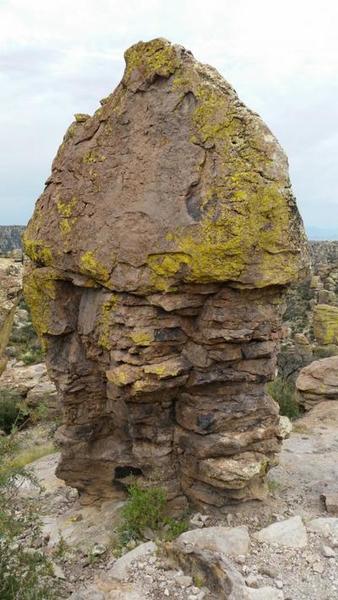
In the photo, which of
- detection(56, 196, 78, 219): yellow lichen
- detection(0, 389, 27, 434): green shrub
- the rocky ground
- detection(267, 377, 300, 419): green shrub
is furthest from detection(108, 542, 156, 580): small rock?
detection(0, 389, 27, 434): green shrub

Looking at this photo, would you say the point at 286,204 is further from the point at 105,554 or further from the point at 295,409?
the point at 295,409

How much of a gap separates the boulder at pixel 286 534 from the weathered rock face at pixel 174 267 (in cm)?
75

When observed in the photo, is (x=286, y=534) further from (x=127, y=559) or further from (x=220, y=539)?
(x=127, y=559)

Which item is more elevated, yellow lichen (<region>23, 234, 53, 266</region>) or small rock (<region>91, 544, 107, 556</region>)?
yellow lichen (<region>23, 234, 53, 266</region>)

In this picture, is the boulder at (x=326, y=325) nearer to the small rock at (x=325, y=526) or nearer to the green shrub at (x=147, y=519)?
the small rock at (x=325, y=526)

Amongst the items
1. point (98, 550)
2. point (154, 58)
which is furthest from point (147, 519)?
point (154, 58)

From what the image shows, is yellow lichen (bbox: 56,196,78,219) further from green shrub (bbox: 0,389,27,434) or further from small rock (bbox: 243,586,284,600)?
green shrub (bbox: 0,389,27,434)

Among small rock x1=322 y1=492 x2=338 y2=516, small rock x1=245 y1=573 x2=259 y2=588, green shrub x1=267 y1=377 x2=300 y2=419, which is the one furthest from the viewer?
green shrub x1=267 y1=377 x2=300 y2=419

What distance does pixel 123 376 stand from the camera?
819 cm

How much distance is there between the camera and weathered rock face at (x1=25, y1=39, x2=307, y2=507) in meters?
7.53

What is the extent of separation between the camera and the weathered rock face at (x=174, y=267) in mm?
7531

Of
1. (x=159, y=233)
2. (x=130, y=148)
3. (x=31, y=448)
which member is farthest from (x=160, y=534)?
(x=31, y=448)

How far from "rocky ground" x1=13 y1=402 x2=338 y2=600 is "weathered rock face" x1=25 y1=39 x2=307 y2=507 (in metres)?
0.71

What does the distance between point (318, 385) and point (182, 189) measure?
12109 millimetres
